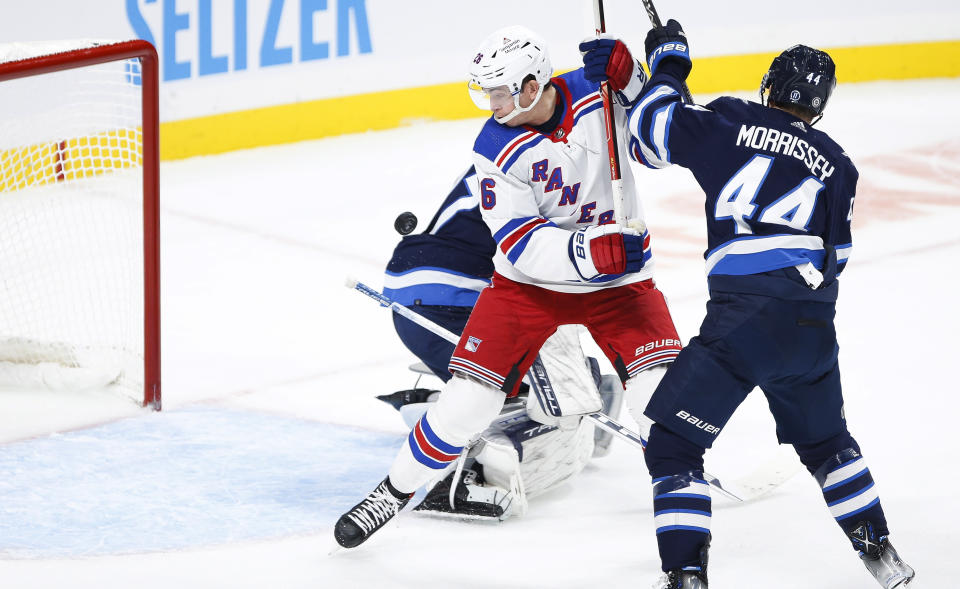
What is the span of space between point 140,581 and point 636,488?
1159 millimetres

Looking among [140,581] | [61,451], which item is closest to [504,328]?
[140,581]

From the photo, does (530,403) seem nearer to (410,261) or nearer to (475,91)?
(410,261)

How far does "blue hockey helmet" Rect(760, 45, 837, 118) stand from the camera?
229cm

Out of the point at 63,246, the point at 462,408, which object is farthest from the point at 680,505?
the point at 63,246

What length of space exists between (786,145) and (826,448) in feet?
1.83

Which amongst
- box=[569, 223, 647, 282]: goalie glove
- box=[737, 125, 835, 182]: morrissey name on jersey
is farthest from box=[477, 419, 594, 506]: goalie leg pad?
box=[737, 125, 835, 182]: morrissey name on jersey

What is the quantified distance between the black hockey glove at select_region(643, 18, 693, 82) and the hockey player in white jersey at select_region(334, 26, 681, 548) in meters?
0.06

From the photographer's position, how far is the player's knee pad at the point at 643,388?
8.51 feet

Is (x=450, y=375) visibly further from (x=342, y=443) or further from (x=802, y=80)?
(x=802, y=80)

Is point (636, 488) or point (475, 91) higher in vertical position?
point (475, 91)

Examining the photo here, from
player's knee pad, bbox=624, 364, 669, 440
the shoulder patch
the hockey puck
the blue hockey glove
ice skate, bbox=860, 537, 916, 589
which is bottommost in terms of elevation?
ice skate, bbox=860, 537, 916, 589

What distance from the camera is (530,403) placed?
115 inches

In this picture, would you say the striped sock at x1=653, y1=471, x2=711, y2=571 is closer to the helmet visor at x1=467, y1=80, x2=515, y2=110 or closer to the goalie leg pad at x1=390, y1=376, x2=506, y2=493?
the goalie leg pad at x1=390, y1=376, x2=506, y2=493

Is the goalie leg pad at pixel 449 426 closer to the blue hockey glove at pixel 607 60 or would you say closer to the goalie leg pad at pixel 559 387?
the goalie leg pad at pixel 559 387
